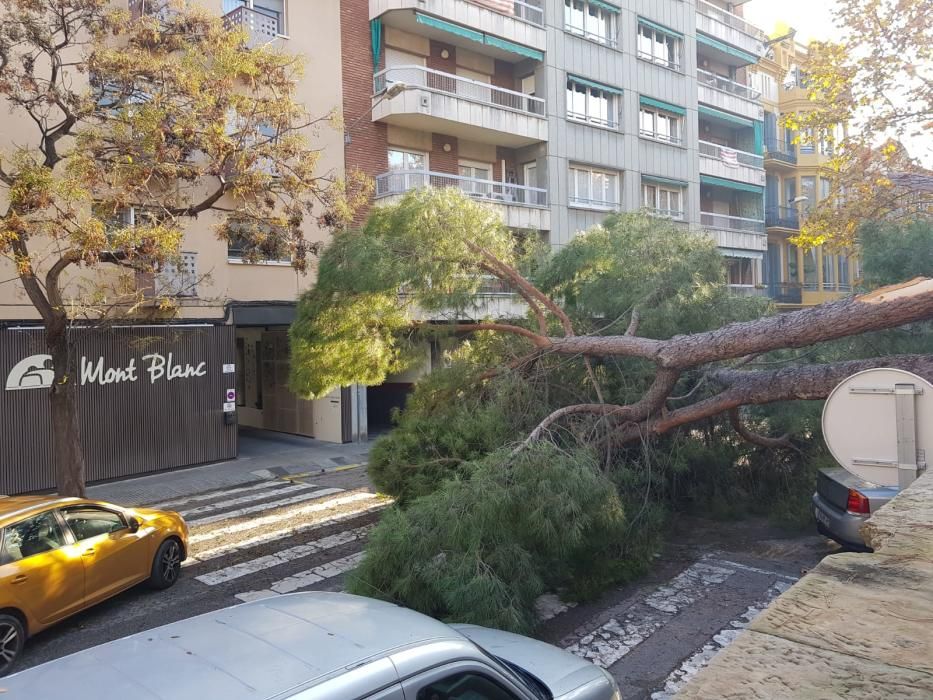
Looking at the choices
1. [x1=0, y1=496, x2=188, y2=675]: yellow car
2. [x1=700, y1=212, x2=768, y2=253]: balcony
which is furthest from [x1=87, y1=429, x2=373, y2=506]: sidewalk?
[x1=700, y1=212, x2=768, y2=253]: balcony

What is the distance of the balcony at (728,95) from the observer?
28.8m

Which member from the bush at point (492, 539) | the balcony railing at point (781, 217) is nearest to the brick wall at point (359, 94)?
the bush at point (492, 539)

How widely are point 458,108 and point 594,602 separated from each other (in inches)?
622

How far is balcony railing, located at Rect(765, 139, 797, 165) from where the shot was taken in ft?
110

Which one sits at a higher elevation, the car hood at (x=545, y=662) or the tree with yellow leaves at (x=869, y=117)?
the tree with yellow leaves at (x=869, y=117)

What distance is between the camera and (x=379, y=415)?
22734mm

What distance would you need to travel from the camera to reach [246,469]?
16.2 meters

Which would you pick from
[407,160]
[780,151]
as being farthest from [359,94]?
[780,151]

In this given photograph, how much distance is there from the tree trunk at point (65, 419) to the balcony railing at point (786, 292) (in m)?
30.0

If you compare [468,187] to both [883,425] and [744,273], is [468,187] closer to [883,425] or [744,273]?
[744,273]

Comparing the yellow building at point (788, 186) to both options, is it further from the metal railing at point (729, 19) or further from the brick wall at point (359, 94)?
the brick wall at point (359, 94)

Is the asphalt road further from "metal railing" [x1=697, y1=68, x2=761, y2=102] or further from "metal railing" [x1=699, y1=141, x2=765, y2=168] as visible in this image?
"metal railing" [x1=697, y1=68, x2=761, y2=102]

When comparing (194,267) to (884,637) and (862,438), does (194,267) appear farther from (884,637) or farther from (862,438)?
(884,637)

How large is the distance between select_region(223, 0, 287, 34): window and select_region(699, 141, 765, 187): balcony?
56.8ft
